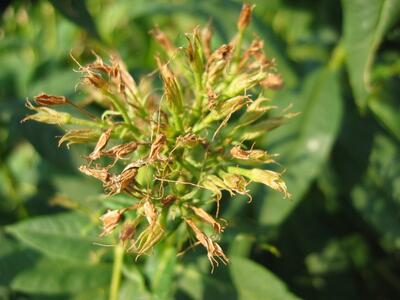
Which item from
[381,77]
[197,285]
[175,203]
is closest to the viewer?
[175,203]

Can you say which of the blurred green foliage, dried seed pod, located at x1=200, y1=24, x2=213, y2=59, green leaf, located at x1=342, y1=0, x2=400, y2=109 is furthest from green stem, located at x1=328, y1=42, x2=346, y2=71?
dried seed pod, located at x1=200, y1=24, x2=213, y2=59

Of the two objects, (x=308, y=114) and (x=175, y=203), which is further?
(x=308, y=114)

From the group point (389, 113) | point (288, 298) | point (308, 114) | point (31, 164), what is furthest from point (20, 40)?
point (288, 298)

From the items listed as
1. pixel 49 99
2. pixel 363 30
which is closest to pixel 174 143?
pixel 49 99

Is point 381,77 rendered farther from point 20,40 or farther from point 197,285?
point 20,40

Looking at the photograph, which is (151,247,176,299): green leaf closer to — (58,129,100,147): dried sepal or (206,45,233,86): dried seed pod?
(58,129,100,147): dried sepal

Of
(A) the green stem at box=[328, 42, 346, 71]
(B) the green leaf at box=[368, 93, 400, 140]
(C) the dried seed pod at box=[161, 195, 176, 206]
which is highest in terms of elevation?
(C) the dried seed pod at box=[161, 195, 176, 206]

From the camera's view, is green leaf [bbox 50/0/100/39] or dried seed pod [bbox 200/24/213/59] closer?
dried seed pod [bbox 200/24/213/59]
